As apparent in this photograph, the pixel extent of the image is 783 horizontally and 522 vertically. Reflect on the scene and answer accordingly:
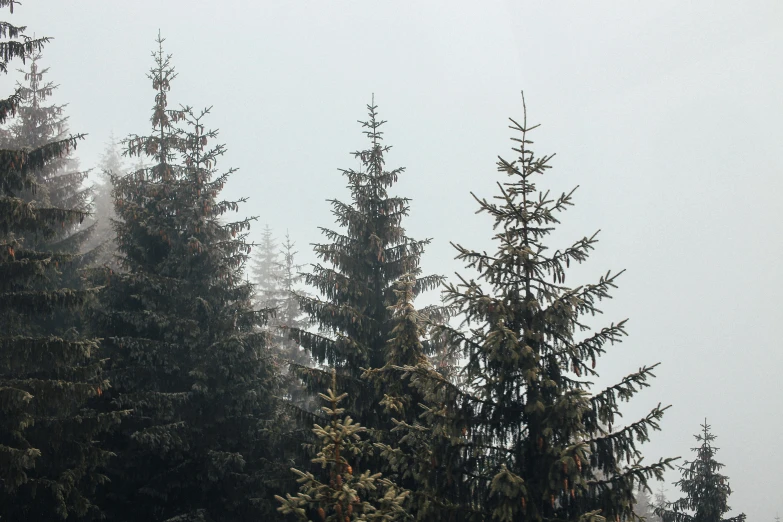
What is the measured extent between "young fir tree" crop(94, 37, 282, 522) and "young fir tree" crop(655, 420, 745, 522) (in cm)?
1250

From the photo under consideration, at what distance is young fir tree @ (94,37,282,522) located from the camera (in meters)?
15.9

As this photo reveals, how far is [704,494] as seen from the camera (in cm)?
1678

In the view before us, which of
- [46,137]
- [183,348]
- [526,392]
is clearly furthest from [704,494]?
[46,137]

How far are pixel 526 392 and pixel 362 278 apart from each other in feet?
27.6

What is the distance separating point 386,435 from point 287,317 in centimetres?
2215

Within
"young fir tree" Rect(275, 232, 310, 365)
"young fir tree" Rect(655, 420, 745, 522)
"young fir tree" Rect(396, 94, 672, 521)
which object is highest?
"young fir tree" Rect(275, 232, 310, 365)

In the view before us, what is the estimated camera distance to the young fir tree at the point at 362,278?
15.1 m

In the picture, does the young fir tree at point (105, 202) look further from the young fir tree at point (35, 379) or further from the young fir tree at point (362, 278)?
the young fir tree at point (35, 379)

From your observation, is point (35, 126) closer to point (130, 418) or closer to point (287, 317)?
point (130, 418)

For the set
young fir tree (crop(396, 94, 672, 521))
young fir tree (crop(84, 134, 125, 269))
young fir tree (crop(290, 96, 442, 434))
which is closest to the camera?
young fir tree (crop(396, 94, 672, 521))

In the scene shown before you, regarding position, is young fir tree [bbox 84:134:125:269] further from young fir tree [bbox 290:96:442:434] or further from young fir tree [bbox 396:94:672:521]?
young fir tree [bbox 396:94:672:521]

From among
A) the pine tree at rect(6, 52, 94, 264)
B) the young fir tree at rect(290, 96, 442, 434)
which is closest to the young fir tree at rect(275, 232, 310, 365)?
the pine tree at rect(6, 52, 94, 264)

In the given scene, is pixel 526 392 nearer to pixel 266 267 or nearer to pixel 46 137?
pixel 46 137

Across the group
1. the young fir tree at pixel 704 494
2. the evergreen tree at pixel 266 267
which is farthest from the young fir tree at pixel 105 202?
the young fir tree at pixel 704 494
